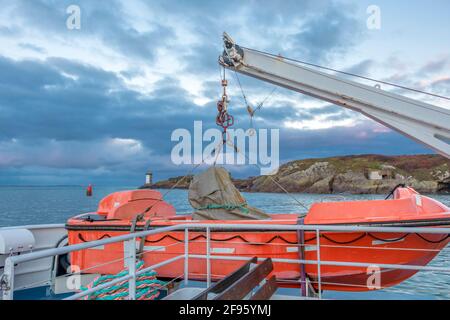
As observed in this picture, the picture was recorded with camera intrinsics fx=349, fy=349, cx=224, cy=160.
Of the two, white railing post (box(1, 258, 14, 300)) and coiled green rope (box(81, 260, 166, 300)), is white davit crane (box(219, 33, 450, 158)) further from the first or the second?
white railing post (box(1, 258, 14, 300))

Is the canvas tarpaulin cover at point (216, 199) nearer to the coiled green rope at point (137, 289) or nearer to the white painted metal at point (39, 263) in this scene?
the coiled green rope at point (137, 289)

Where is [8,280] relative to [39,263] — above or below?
above

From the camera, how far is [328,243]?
4332mm

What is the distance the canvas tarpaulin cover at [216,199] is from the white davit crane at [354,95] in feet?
5.54

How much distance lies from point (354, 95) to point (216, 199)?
243cm

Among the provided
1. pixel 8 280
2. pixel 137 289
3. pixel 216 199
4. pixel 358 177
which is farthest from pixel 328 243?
pixel 358 177

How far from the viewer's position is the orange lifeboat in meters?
4.20

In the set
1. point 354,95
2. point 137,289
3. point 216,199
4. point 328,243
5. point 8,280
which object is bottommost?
point 137,289

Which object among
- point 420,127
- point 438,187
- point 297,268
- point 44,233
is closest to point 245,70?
point 420,127

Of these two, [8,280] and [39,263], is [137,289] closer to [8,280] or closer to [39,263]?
[8,280]

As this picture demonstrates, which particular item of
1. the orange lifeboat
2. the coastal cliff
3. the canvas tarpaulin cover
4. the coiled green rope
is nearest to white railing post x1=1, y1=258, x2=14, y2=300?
the coiled green rope

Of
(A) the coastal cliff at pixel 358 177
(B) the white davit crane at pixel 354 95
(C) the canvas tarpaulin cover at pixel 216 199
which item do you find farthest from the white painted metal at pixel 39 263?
(A) the coastal cliff at pixel 358 177
